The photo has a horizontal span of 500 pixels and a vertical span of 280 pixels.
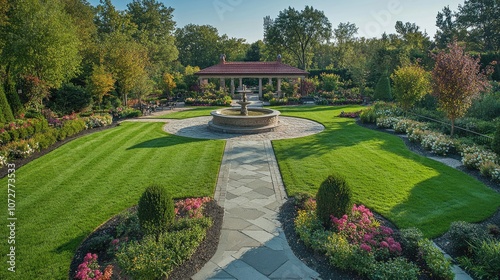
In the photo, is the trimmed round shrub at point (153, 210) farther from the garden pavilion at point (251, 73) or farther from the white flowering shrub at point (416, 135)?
the garden pavilion at point (251, 73)

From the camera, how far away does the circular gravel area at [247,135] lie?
563 inches

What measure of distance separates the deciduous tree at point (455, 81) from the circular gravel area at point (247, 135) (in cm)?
557

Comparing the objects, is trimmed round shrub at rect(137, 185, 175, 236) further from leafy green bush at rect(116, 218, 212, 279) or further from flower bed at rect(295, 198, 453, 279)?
flower bed at rect(295, 198, 453, 279)

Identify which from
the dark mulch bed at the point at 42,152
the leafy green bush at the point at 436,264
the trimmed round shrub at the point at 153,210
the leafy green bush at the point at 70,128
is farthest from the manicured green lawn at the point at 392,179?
the leafy green bush at the point at 70,128

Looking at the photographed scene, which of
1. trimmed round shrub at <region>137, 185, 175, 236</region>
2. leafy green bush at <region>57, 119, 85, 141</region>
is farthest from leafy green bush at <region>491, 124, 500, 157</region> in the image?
leafy green bush at <region>57, 119, 85, 141</region>

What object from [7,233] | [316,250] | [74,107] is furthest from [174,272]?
[74,107]

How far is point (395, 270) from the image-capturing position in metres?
4.36

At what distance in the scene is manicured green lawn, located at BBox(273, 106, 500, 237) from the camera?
651 centimetres

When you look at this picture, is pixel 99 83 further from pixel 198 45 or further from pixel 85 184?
pixel 198 45

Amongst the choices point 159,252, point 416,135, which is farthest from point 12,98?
point 416,135

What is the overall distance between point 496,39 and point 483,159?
41.9m

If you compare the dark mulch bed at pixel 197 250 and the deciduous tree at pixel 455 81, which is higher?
the deciduous tree at pixel 455 81

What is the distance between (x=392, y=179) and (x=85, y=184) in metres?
8.60

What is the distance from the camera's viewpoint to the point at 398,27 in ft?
194
